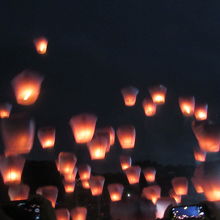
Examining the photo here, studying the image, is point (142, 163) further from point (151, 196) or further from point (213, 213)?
point (213, 213)

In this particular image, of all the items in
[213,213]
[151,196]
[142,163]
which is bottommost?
[213,213]

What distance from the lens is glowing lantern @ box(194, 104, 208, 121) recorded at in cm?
1212

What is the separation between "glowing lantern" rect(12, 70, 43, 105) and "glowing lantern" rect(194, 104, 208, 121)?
6.50 meters

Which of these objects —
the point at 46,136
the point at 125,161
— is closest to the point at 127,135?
the point at 46,136

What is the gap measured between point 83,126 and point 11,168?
2382mm

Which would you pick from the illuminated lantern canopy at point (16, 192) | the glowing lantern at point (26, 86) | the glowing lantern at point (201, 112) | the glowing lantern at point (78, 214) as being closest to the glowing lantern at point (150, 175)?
the glowing lantern at point (78, 214)

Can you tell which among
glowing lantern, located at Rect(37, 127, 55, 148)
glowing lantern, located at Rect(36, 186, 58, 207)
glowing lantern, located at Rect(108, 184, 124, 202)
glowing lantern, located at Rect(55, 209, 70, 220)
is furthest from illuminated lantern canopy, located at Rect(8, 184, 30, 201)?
glowing lantern, located at Rect(108, 184, 124, 202)

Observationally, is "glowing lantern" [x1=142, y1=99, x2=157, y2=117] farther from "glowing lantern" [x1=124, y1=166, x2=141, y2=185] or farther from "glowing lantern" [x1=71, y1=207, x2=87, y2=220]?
"glowing lantern" [x1=71, y1=207, x2=87, y2=220]

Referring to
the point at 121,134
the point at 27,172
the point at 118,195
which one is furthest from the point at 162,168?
the point at 121,134

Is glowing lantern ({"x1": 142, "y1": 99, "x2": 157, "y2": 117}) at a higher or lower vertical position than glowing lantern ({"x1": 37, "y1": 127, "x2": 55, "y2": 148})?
higher

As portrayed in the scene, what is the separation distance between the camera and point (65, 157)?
37.7ft

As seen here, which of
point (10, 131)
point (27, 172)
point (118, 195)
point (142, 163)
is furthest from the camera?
point (142, 163)

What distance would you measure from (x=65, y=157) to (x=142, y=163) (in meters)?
18.6

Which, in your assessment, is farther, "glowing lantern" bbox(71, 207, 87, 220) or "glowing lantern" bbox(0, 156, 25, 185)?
"glowing lantern" bbox(71, 207, 87, 220)
